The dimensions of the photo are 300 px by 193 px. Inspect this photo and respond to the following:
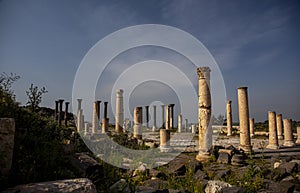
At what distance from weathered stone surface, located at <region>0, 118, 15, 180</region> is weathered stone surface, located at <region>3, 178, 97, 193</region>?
25.2 inches

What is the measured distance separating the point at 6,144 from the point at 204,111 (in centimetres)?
996

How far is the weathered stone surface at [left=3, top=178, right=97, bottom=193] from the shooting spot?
3777mm

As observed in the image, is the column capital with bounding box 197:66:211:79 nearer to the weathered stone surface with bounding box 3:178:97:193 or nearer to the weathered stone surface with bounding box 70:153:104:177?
the weathered stone surface with bounding box 70:153:104:177

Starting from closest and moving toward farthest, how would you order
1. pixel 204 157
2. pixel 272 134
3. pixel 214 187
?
pixel 214 187 → pixel 204 157 → pixel 272 134

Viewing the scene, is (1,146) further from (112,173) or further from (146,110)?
(146,110)

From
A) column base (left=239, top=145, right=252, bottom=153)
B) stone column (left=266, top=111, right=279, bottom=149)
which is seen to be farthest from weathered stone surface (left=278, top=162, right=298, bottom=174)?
stone column (left=266, top=111, right=279, bottom=149)

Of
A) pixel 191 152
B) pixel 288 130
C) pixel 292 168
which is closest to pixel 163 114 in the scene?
pixel 288 130

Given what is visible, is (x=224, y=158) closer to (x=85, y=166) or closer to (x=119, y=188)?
(x=119, y=188)

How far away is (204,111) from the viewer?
12.7 metres

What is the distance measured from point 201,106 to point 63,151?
8.05 meters

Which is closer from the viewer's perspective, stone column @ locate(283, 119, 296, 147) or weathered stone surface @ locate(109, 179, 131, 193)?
weathered stone surface @ locate(109, 179, 131, 193)

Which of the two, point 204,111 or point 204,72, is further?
point 204,72

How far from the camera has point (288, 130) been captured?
21031 mm

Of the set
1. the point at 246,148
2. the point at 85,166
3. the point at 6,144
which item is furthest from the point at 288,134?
the point at 6,144
